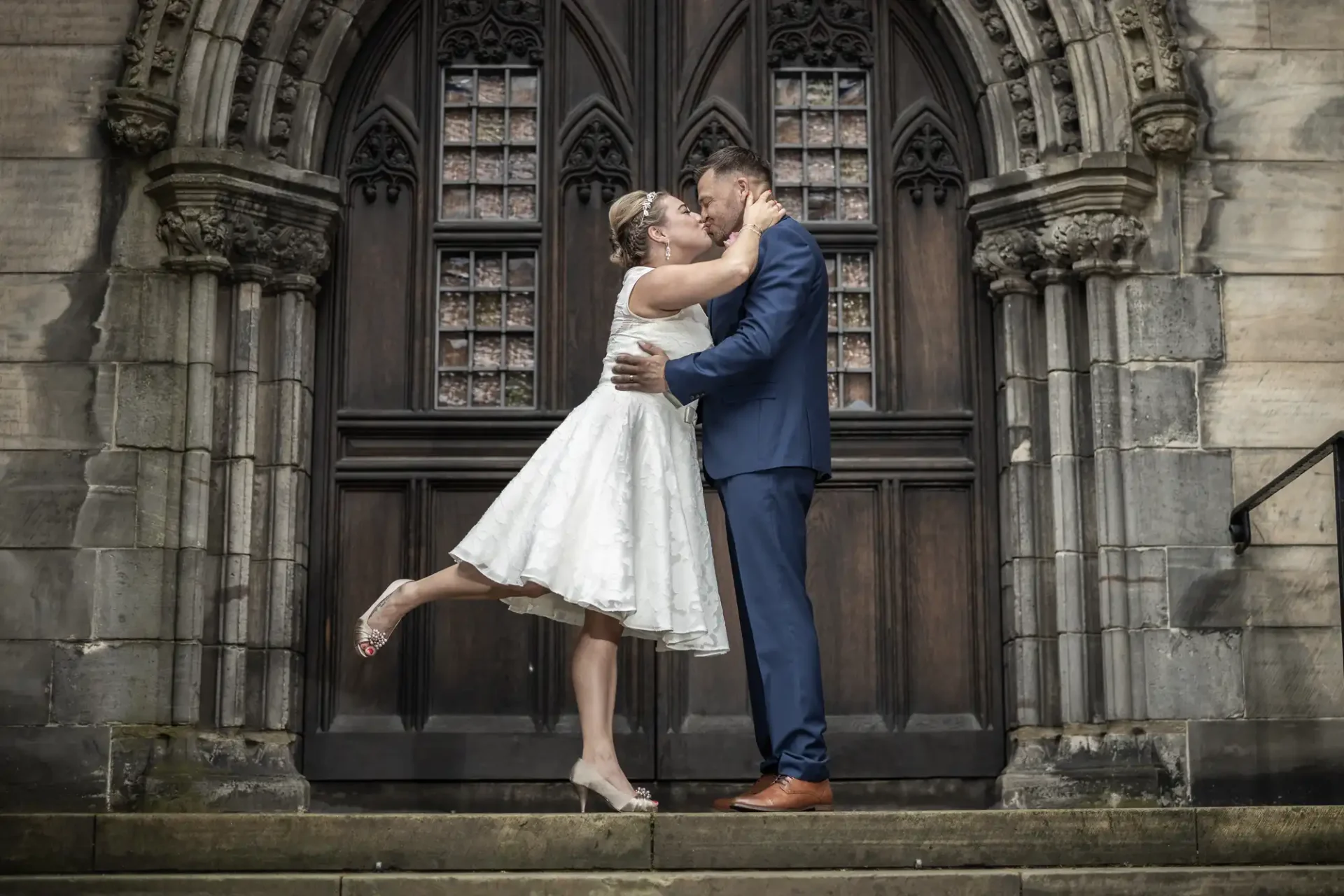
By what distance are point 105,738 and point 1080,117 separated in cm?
455

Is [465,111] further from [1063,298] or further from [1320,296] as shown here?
[1320,296]

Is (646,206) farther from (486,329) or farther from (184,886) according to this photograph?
(184,886)

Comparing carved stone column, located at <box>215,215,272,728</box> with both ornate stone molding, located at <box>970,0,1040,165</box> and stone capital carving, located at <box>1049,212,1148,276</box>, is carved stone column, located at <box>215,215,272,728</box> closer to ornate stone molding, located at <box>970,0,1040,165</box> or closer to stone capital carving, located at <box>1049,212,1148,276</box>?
ornate stone molding, located at <box>970,0,1040,165</box>

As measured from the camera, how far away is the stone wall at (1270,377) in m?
7.31

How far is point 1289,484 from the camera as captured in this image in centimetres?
750

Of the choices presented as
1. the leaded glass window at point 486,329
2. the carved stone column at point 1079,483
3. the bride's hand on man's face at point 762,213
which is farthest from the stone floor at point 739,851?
the leaded glass window at point 486,329

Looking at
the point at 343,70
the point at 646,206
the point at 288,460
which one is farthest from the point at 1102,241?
the point at 288,460

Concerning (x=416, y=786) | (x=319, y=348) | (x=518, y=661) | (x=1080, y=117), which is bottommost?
(x=416, y=786)

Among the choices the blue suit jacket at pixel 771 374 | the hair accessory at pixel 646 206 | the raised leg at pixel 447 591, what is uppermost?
the hair accessory at pixel 646 206

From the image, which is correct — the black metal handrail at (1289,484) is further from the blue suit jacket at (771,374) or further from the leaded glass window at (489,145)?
the leaded glass window at (489,145)

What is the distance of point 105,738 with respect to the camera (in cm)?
726

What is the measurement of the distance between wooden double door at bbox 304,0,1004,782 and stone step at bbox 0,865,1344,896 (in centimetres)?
273

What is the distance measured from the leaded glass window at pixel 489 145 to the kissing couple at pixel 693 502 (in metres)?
2.30

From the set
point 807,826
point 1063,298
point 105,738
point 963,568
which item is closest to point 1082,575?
point 963,568
